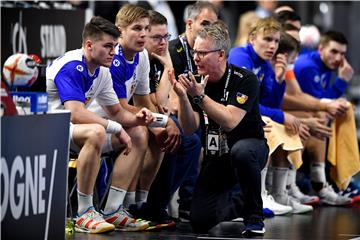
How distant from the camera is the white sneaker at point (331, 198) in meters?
10.4

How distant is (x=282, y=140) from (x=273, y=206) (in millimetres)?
579

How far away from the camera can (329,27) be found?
65.1 ft

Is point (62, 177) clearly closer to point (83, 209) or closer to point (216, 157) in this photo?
point (83, 209)

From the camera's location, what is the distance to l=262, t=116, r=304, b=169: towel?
9.34 metres

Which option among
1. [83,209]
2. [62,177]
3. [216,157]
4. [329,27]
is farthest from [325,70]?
[329,27]

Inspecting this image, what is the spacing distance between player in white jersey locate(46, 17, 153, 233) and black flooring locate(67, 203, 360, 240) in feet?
0.82

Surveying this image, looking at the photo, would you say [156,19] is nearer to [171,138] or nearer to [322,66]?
[171,138]

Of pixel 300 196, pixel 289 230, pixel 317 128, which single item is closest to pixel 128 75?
pixel 289 230

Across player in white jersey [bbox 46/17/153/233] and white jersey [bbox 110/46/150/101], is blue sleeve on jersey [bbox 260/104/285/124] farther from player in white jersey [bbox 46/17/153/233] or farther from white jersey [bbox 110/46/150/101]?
player in white jersey [bbox 46/17/153/233]

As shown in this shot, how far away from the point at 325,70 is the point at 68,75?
4089 mm

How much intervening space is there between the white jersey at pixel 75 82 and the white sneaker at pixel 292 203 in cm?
239

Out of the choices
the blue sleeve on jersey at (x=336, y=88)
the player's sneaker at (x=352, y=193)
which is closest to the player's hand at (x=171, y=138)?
the player's sneaker at (x=352, y=193)

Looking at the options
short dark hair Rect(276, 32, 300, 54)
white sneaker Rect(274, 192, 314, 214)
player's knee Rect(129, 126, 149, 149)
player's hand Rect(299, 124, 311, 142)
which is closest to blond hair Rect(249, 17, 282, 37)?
short dark hair Rect(276, 32, 300, 54)

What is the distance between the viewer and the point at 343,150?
10570 mm
